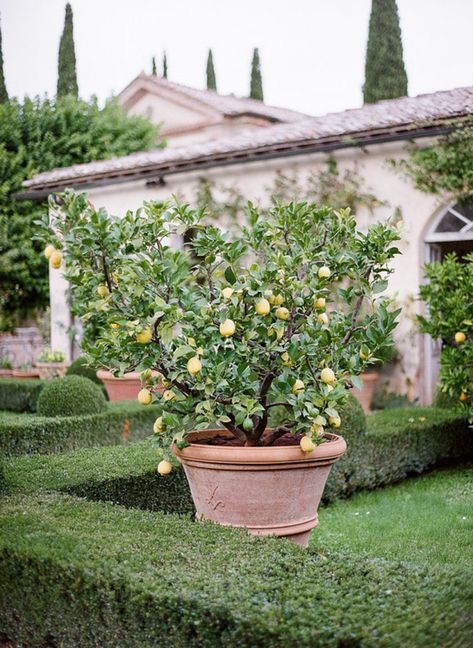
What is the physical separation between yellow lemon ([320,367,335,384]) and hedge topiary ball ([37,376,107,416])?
176 inches

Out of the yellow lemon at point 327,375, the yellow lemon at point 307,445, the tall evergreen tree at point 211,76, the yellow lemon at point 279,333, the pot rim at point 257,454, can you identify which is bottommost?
the pot rim at point 257,454

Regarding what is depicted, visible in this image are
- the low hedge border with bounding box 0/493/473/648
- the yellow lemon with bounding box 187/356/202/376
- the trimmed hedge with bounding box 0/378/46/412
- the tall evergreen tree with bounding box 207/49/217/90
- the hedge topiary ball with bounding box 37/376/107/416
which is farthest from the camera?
the tall evergreen tree with bounding box 207/49/217/90

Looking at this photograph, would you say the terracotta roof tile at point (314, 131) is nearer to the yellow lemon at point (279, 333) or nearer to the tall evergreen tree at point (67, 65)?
the yellow lemon at point (279, 333)

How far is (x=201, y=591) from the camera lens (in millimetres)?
2586

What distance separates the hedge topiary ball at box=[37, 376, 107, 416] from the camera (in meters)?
7.85

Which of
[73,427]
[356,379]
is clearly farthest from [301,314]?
[73,427]

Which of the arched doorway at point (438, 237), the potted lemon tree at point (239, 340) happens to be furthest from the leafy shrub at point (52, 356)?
the potted lemon tree at point (239, 340)

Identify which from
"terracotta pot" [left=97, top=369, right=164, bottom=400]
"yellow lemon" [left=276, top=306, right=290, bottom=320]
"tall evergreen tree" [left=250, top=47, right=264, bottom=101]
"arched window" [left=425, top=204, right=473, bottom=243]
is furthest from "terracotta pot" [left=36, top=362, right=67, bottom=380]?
"tall evergreen tree" [left=250, top=47, right=264, bottom=101]

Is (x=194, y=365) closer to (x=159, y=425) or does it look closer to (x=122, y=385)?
(x=159, y=425)

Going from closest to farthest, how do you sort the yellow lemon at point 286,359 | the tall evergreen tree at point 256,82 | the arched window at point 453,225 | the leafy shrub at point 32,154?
the yellow lemon at point 286,359 → the arched window at point 453,225 → the leafy shrub at point 32,154 → the tall evergreen tree at point 256,82

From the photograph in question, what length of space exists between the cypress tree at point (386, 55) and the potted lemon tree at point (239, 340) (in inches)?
639

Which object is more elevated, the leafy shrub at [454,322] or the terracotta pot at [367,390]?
the leafy shrub at [454,322]

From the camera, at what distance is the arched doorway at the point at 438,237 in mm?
9883

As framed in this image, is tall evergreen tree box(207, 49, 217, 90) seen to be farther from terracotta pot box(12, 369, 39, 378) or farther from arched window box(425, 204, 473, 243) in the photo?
arched window box(425, 204, 473, 243)
